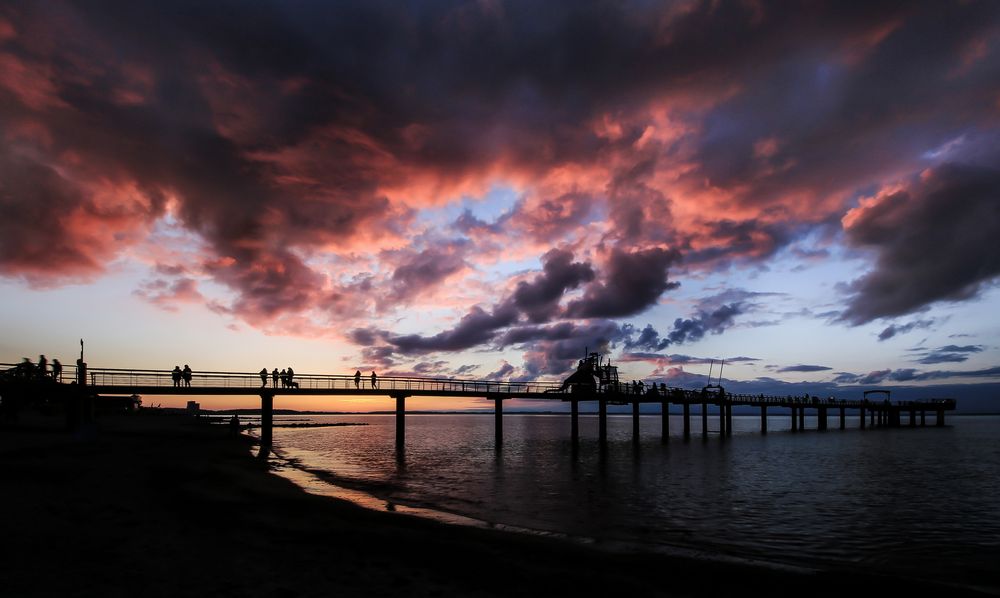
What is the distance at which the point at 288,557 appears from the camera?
39.0 feet

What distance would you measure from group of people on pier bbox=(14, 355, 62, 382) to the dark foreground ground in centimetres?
2688

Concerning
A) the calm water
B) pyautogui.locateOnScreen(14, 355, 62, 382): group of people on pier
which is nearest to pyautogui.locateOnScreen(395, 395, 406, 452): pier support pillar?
the calm water

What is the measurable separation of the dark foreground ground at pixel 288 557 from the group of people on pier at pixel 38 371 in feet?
88.2

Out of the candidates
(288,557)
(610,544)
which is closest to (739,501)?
(610,544)

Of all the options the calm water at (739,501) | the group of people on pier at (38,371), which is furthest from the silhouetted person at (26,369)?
the calm water at (739,501)

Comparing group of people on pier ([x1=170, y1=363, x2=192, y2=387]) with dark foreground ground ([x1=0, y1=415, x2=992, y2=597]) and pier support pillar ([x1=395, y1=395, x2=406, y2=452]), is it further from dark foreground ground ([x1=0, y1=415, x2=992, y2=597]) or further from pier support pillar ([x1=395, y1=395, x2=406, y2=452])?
dark foreground ground ([x1=0, y1=415, x2=992, y2=597])

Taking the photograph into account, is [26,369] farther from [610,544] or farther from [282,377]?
[610,544]

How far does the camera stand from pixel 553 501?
2464 centimetres

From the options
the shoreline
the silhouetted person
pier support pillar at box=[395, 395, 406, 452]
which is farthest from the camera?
pier support pillar at box=[395, 395, 406, 452]

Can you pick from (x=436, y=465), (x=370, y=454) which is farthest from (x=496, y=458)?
(x=370, y=454)

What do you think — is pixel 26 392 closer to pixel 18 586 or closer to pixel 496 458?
pixel 496 458

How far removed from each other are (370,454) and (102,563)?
136 feet

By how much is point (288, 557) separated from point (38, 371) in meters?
43.0

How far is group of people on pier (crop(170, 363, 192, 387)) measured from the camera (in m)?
44.5
